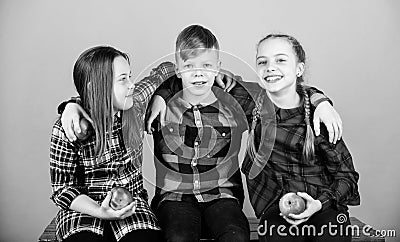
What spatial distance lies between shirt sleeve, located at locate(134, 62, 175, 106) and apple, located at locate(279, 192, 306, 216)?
50 centimetres

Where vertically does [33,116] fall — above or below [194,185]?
above

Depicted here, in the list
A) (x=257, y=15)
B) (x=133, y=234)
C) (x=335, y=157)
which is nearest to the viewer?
(x=133, y=234)

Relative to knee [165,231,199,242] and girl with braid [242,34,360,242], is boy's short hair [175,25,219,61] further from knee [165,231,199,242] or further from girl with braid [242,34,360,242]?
knee [165,231,199,242]

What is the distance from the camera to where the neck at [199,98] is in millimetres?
2016

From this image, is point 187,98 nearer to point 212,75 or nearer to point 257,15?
point 212,75

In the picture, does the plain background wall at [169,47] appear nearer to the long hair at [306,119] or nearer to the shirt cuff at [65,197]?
the long hair at [306,119]

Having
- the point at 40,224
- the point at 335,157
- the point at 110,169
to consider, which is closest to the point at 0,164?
the point at 40,224

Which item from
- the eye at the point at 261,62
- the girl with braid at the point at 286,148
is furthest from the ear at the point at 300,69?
the eye at the point at 261,62

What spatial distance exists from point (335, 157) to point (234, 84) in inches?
14.5

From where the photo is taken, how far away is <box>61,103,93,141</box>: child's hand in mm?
1868

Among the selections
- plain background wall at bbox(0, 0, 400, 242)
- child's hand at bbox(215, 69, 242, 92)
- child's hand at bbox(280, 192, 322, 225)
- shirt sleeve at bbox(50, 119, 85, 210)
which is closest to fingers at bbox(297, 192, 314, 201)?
child's hand at bbox(280, 192, 322, 225)

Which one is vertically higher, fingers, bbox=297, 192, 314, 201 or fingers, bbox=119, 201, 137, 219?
fingers, bbox=297, 192, 314, 201

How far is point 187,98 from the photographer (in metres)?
2.02

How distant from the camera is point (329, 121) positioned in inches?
77.1
